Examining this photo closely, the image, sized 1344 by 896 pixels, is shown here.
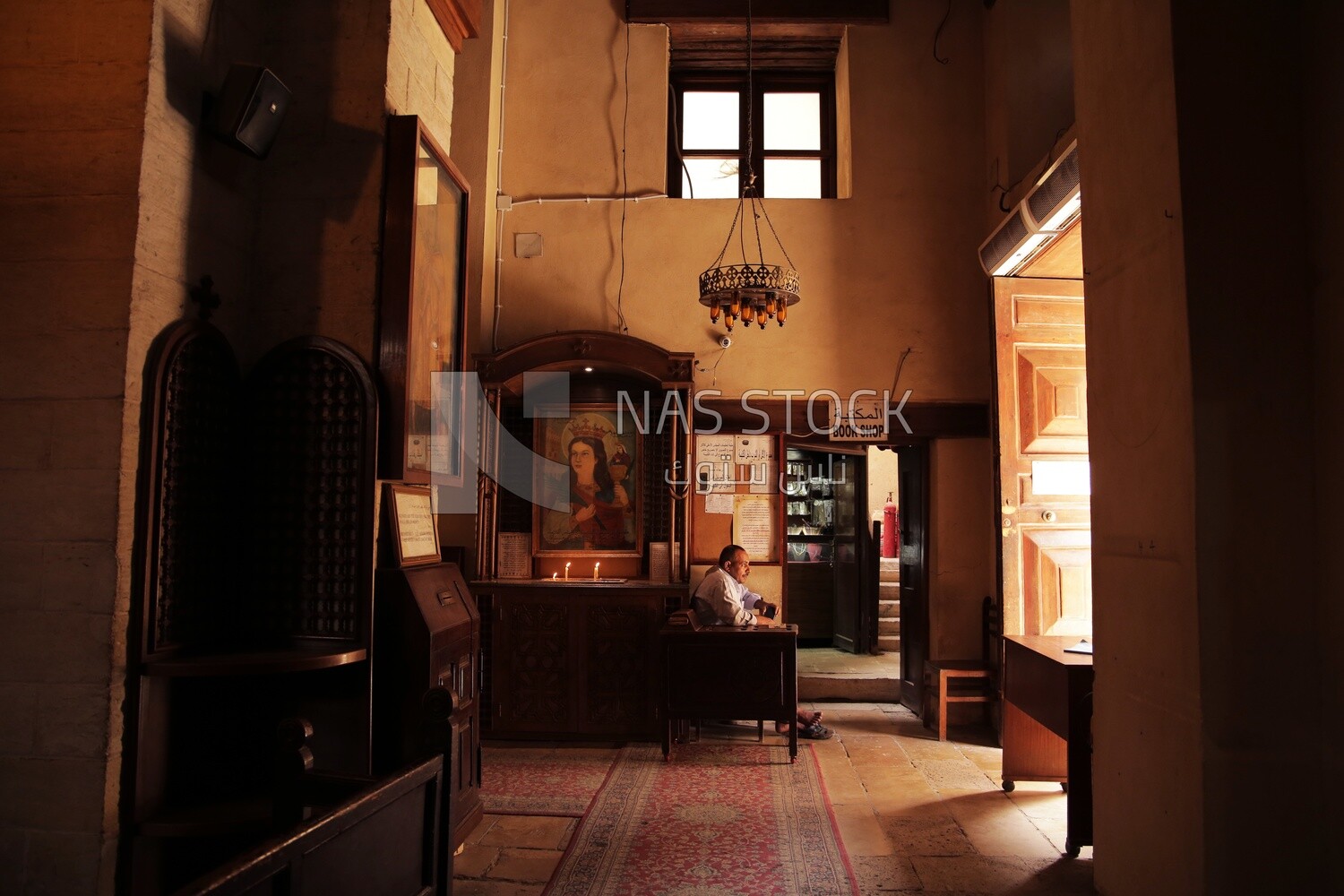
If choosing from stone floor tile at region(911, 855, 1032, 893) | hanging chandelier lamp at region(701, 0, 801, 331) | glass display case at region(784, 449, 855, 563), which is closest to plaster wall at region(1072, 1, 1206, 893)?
stone floor tile at region(911, 855, 1032, 893)

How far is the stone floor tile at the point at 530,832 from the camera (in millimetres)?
4211

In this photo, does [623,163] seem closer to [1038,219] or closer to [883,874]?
[1038,219]

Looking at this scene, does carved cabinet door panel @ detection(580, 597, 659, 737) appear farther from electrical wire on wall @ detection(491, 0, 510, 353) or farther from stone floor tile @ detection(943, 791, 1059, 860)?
electrical wire on wall @ detection(491, 0, 510, 353)

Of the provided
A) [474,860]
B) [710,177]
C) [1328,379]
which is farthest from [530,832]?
[710,177]

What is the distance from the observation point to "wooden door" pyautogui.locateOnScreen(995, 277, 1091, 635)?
20.0 ft

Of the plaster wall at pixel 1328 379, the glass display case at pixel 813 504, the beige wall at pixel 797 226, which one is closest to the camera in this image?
the plaster wall at pixel 1328 379

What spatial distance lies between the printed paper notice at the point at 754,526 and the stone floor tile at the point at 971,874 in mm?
3055

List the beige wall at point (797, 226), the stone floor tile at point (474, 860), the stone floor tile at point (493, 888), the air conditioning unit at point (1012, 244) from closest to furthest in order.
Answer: the stone floor tile at point (493, 888)
the stone floor tile at point (474, 860)
the air conditioning unit at point (1012, 244)
the beige wall at point (797, 226)

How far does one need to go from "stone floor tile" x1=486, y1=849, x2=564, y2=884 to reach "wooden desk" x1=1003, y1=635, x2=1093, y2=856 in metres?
2.37

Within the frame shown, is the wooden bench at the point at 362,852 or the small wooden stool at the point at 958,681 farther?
the small wooden stool at the point at 958,681

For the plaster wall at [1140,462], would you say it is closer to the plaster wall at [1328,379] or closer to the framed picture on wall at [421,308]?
the plaster wall at [1328,379]

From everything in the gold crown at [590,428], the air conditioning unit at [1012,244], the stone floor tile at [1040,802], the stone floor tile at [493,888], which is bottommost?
the stone floor tile at [1040,802]

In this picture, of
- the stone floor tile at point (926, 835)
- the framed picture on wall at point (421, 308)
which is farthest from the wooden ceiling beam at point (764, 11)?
the stone floor tile at point (926, 835)

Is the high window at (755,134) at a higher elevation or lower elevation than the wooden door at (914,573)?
higher
